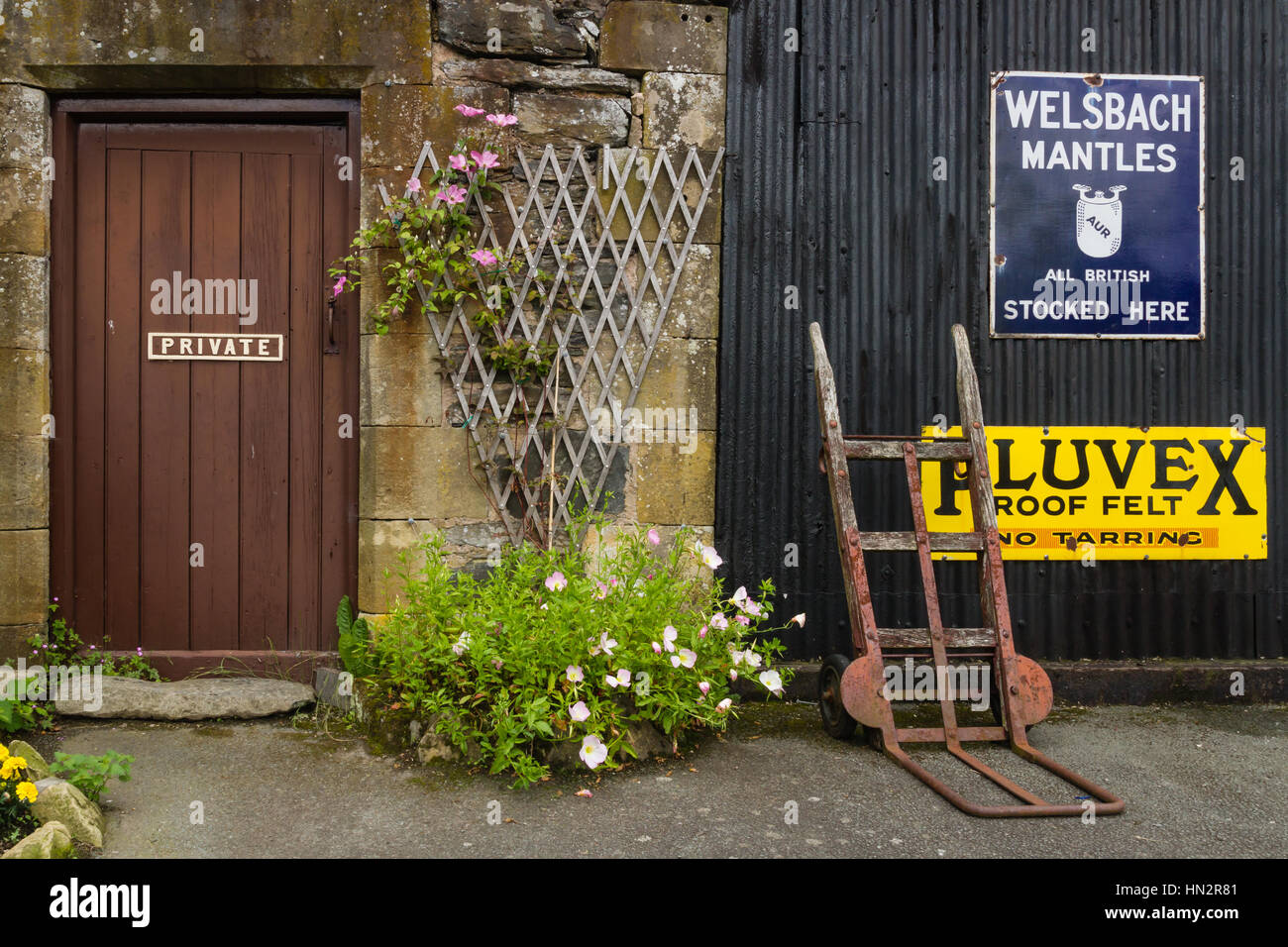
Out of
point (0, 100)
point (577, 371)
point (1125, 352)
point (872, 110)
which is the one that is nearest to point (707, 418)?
point (577, 371)

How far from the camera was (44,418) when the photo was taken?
428 centimetres

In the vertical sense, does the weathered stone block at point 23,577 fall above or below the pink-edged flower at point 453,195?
below

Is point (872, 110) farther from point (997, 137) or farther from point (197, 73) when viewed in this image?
point (197, 73)

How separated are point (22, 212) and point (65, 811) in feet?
→ 9.04

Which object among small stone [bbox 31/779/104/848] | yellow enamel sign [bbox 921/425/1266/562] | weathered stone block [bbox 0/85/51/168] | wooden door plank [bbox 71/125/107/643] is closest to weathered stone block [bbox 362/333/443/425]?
wooden door plank [bbox 71/125/107/643]

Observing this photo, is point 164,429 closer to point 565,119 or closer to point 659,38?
point 565,119

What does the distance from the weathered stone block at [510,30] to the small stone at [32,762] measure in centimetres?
329

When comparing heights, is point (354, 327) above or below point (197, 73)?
below

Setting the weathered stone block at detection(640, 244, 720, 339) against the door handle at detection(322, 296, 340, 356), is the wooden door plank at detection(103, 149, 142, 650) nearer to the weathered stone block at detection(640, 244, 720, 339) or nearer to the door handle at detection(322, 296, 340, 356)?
the door handle at detection(322, 296, 340, 356)

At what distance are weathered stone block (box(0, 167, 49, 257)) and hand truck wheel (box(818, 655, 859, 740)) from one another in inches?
153

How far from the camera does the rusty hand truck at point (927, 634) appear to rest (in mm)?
3592

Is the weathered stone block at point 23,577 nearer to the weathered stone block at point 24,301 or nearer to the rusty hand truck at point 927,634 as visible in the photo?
the weathered stone block at point 24,301

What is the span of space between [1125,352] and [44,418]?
505 cm

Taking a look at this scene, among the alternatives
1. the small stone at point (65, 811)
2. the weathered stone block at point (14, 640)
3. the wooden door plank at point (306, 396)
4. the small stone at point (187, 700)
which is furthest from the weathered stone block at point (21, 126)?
the small stone at point (65, 811)
